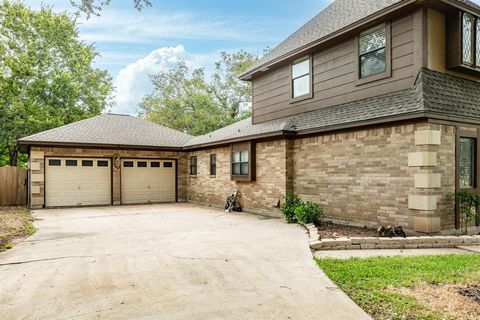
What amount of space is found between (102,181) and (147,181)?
2.02 metres

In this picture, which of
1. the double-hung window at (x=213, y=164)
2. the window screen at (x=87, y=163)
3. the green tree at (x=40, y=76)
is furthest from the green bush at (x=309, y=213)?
the green tree at (x=40, y=76)

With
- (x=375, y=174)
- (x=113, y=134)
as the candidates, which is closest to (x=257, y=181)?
(x=375, y=174)

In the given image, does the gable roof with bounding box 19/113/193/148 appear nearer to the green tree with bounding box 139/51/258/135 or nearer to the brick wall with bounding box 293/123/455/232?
the brick wall with bounding box 293/123/455/232

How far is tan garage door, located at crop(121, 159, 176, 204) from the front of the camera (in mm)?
16391

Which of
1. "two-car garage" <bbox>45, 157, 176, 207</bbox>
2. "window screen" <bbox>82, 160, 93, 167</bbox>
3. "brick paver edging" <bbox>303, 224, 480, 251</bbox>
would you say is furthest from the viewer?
"window screen" <bbox>82, 160, 93, 167</bbox>

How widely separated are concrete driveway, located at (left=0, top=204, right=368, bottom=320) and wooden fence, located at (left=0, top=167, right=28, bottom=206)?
31.2 feet

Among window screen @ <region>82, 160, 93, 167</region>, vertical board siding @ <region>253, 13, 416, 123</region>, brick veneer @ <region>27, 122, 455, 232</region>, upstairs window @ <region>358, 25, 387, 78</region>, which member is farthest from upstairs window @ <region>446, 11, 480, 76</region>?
window screen @ <region>82, 160, 93, 167</region>

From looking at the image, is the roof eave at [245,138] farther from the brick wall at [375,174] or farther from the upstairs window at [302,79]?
the upstairs window at [302,79]

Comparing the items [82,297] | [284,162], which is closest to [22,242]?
[82,297]

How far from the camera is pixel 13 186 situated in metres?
16.2

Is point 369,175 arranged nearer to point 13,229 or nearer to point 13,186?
point 13,229

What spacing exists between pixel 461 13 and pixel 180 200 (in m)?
13.4

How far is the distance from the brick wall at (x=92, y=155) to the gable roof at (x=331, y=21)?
19.1ft

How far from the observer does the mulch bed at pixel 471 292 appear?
389 cm
